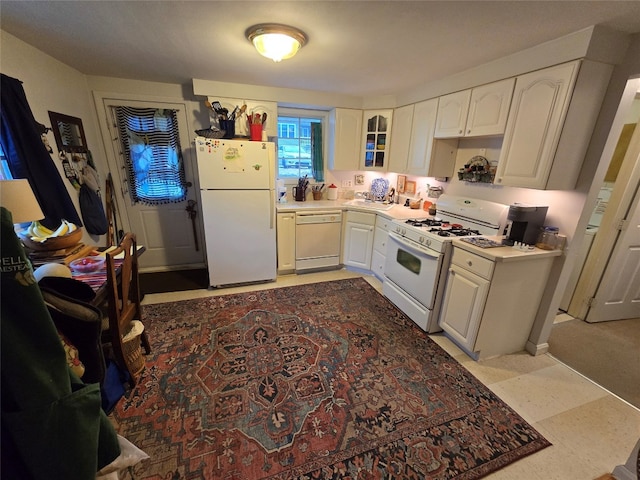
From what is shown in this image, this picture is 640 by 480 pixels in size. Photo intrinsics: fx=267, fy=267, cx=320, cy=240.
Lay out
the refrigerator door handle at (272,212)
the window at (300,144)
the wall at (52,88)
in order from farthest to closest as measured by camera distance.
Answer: the window at (300,144)
the refrigerator door handle at (272,212)
the wall at (52,88)

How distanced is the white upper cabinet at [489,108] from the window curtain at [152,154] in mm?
3247

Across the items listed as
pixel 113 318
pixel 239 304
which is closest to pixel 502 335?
pixel 239 304

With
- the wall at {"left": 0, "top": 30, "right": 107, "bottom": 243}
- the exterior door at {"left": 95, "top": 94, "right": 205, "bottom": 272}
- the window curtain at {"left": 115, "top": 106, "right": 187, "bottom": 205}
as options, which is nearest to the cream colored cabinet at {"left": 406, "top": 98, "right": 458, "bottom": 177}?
the exterior door at {"left": 95, "top": 94, "right": 205, "bottom": 272}

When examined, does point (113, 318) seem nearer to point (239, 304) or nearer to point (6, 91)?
point (239, 304)

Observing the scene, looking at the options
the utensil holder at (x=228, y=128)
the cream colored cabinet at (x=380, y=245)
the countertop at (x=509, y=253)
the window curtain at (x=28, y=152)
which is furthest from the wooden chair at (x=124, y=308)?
the cream colored cabinet at (x=380, y=245)

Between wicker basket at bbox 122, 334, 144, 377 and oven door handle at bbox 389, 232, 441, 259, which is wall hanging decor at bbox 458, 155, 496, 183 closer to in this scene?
oven door handle at bbox 389, 232, 441, 259

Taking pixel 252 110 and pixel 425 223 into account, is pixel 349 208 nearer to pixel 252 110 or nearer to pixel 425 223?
pixel 425 223

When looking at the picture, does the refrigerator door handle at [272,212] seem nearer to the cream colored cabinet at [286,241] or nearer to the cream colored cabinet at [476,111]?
the cream colored cabinet at [286,241]

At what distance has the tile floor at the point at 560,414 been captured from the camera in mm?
1396

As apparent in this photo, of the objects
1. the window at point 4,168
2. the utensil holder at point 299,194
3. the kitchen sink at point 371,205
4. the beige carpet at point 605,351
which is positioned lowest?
the beige carpet at point 605,351

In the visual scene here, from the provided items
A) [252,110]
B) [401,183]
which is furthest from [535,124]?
[252,110]

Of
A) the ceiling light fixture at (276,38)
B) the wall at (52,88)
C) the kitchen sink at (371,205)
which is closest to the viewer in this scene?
the ceiling light fixture at (276,38)

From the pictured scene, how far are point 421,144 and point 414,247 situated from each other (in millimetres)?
1295

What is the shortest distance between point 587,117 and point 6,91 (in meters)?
3.85
